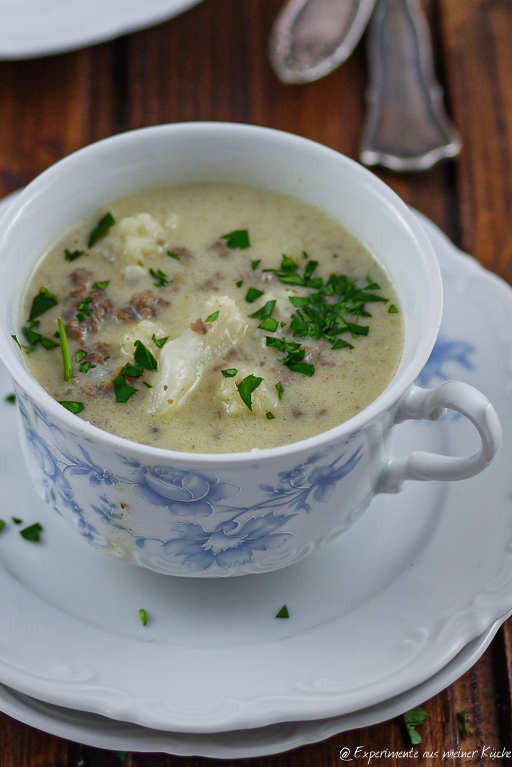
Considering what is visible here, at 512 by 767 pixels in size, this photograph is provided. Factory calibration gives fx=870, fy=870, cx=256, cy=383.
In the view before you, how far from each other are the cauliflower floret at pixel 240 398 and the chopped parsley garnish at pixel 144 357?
0.15m

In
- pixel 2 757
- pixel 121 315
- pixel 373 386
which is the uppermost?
pixel 121 315

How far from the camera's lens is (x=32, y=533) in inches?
72.9

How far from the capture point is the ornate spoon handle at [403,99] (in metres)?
2.96

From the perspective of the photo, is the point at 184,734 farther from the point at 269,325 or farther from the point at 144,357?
the point at 269,325

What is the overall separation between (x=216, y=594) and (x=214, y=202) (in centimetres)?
100

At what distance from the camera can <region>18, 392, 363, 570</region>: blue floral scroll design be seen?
59.9 inches

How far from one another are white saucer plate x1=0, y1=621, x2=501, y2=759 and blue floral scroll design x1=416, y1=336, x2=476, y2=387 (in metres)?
0.79

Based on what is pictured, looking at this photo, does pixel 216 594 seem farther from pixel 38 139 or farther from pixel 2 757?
pixel 38 139

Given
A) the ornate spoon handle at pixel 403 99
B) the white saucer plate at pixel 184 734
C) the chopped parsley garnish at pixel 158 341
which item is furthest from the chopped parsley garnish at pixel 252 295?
the ornate spoon handle at pixel 403 99

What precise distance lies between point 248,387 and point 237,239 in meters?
0.51

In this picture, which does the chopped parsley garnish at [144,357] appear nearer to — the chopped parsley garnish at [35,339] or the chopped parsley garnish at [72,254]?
the chopped parsley garnish at [35,339]

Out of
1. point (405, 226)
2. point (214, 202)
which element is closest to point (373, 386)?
point (405, 226)

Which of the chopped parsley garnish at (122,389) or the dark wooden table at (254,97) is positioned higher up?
the chopped parsley garnish at (122,389)

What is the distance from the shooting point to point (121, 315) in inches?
76.7
